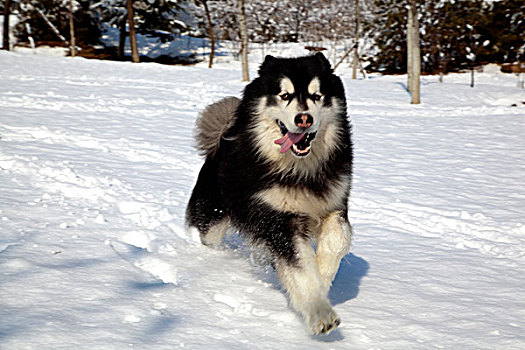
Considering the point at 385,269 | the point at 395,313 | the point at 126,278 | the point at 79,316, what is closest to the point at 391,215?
the point at 385,269

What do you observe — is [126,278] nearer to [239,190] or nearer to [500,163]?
[239,190]

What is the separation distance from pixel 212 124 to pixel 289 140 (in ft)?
4.09

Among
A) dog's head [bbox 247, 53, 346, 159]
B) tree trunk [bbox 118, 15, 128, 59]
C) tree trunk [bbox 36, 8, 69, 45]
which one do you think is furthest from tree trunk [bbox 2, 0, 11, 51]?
dog's head [bbox 247, 53, 346, 159]

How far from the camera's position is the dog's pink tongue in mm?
3016

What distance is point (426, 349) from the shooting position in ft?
7.94

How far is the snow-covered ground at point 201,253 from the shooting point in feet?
7.76

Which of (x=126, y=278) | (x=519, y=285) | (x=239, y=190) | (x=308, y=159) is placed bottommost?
(x=519, y=285)

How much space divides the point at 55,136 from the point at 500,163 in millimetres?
8255

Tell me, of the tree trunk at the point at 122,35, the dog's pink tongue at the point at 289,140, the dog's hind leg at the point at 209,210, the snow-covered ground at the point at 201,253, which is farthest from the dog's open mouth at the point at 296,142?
the tree trunk at the point at 122,35

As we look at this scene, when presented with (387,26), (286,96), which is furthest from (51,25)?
(286,96)

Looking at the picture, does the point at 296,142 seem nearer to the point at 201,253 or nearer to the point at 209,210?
the point at 209,210

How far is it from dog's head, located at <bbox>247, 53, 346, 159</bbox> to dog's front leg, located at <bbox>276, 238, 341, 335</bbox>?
2.27ft

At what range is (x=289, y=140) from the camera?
303 cm

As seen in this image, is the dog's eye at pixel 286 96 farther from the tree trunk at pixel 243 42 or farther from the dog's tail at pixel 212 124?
the tree trunk at pixel 243 42
